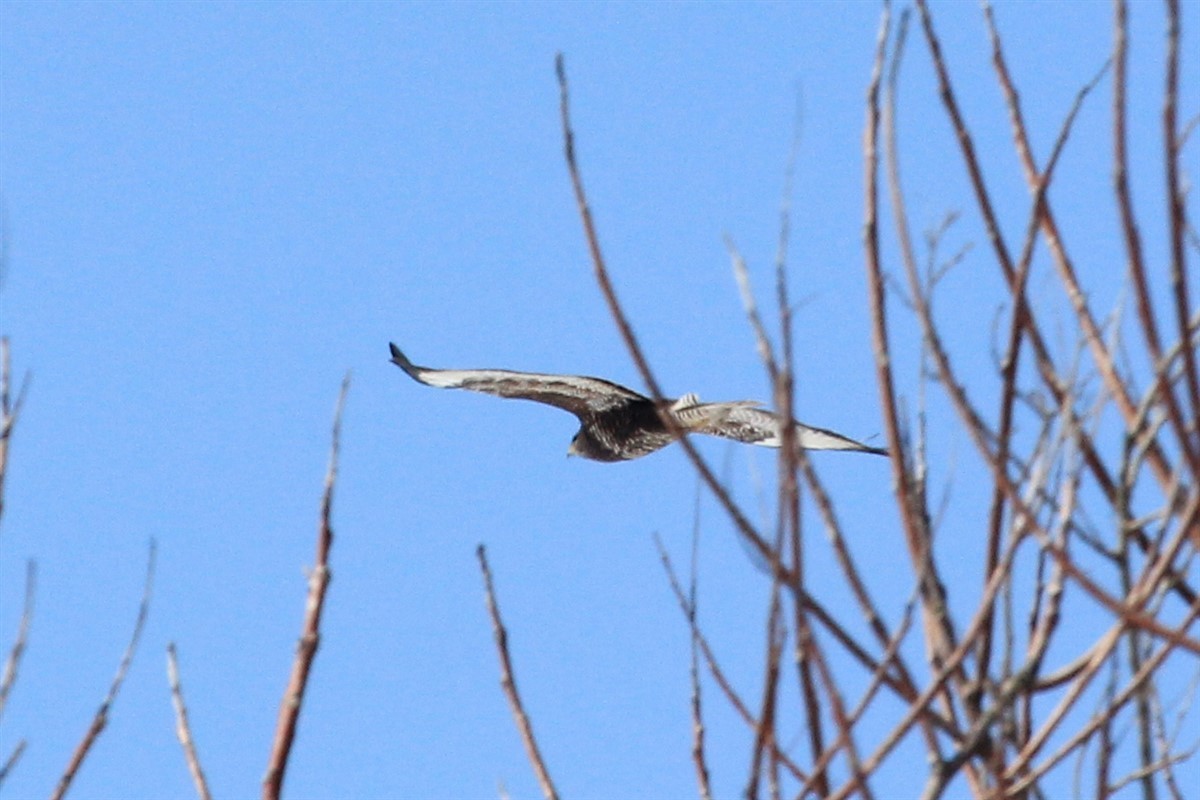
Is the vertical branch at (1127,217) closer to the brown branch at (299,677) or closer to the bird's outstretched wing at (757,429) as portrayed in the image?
the brown branch at (299,677)

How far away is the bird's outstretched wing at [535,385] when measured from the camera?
5852mm

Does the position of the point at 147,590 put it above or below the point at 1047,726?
above

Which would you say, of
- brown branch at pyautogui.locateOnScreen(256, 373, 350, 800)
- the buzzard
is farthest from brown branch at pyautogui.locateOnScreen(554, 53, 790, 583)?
the buzzard

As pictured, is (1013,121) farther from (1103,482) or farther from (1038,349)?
(1103,482)

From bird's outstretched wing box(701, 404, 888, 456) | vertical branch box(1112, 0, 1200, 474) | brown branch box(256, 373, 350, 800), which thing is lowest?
brown branch box(256, 373, 350, 800)

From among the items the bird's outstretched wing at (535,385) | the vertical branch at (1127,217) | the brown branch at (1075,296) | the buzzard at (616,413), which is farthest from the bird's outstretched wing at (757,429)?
the vertical branch at (1127,217)

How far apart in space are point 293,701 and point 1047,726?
0.92 metres

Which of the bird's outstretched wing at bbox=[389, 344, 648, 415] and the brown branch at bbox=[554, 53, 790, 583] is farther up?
the bird's outstretched wing at bbox=[389, 344, 648, 415]

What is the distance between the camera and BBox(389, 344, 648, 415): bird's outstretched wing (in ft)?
19.2

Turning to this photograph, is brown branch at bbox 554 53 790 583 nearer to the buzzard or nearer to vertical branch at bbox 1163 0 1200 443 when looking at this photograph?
vertical branch at bbox 1163 0 1200 443

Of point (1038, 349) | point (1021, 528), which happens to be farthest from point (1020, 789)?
point (1038, 349)

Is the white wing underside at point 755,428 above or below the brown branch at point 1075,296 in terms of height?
above

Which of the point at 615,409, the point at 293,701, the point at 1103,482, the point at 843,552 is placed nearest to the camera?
the point at 293,701

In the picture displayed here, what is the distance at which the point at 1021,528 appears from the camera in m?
2.06
